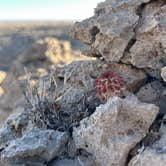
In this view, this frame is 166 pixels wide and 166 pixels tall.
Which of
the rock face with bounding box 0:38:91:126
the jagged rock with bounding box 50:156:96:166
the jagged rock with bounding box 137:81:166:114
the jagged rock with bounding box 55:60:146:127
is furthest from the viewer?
the rock face with bounding box 0:38:91:126

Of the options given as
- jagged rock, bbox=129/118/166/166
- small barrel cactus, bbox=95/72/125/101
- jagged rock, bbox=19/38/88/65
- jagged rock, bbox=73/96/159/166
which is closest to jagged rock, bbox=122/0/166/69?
small barrel cactus, bbox=95/72/125/101

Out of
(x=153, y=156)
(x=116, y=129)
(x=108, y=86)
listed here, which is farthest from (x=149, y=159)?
(x=108, y=86)

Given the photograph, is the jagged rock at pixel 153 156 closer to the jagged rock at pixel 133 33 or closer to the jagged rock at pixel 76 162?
the jagged rock at pixel 76 162

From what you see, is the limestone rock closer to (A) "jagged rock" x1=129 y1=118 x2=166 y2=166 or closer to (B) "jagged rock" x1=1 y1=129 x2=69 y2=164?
(A) "jagged rock" x1=129 y1=118 x2=166 y2=166

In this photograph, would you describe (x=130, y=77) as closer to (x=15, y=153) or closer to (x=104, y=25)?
(x=104, y=25)

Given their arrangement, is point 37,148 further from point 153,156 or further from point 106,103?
point 153,156

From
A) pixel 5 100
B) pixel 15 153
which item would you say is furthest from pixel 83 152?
pixel 5 100

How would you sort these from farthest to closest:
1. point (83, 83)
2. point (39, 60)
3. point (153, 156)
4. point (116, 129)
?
point (39, 60) < point (83, 83) < point (116, 129) < point (153, 156)
